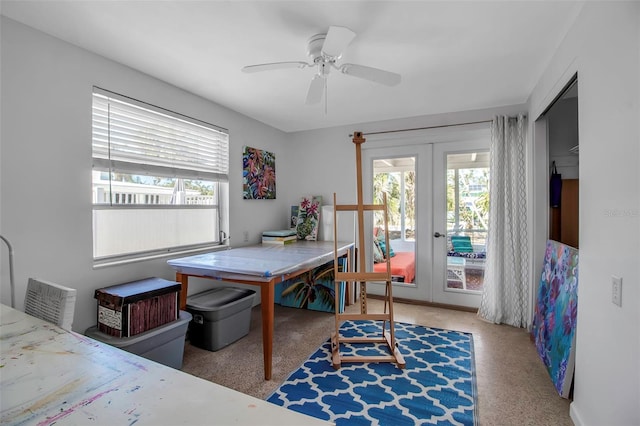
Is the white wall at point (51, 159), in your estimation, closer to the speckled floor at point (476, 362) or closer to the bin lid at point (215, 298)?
the bin lid at point (215, 298)

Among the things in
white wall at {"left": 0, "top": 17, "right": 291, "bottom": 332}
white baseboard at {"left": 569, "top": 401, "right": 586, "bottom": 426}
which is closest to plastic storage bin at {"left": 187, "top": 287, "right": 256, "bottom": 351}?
white wall at {"left": 0, "top": 17, "right": 291, "bottom": 332}

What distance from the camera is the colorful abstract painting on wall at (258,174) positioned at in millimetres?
3535

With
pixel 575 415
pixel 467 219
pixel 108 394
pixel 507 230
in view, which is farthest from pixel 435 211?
pixel 108 394

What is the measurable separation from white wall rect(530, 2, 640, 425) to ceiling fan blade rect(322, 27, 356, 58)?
1.16 meters

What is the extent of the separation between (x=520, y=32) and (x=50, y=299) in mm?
2962

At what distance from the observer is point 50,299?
1.36 meters

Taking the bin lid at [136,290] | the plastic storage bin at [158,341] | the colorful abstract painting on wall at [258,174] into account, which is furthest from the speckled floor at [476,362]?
the colorful abstract painting on wall at [258,174]

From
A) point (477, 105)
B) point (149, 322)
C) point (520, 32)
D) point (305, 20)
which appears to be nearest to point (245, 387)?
point (149, 322)

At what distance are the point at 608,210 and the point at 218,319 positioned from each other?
2.57 metres

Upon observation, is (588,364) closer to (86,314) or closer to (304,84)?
(304,84)

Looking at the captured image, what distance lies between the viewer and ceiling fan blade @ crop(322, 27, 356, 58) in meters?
1.57

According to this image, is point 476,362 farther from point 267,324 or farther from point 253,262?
point 253,262

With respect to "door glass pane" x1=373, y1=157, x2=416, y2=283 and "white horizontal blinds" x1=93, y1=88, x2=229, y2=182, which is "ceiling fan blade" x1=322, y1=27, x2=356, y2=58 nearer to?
"white horizontal blinds" x1=93, y1=88, x2=229, y2=182

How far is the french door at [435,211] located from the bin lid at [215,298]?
5.99ft
